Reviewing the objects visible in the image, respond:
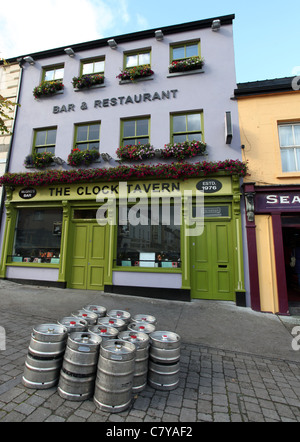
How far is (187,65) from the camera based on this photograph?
8461mm

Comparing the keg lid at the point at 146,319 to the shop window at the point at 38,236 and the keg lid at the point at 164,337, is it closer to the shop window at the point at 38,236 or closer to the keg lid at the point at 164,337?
the keg lid at the point at 164,337

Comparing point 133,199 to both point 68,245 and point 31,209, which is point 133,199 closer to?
point 68,245

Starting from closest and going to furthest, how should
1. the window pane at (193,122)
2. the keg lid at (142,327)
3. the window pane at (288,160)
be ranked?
the keg lid at (142,327)
the window pane at (288,160)
the window pane at (193,122)

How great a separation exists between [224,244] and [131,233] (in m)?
3.21

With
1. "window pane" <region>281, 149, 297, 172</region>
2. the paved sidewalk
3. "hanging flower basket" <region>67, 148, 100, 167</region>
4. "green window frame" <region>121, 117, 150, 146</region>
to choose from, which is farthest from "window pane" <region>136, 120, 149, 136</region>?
the paved sidewalk

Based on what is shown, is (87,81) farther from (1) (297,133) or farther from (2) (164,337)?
(2) (164,337)

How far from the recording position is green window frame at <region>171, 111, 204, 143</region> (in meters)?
8.24

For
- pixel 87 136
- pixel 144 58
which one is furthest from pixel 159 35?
pixel 87 136

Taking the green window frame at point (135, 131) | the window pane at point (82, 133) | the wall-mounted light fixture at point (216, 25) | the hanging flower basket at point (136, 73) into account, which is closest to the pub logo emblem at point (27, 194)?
the window pane at point (82, 133)

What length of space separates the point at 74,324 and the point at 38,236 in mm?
6814

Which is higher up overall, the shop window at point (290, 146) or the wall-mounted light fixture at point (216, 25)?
the wall-mounted light fixture at point (216, 25)

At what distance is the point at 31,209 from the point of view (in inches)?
371

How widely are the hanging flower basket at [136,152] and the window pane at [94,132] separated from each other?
1.41 m

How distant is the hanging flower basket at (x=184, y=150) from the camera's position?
7.76 meters
